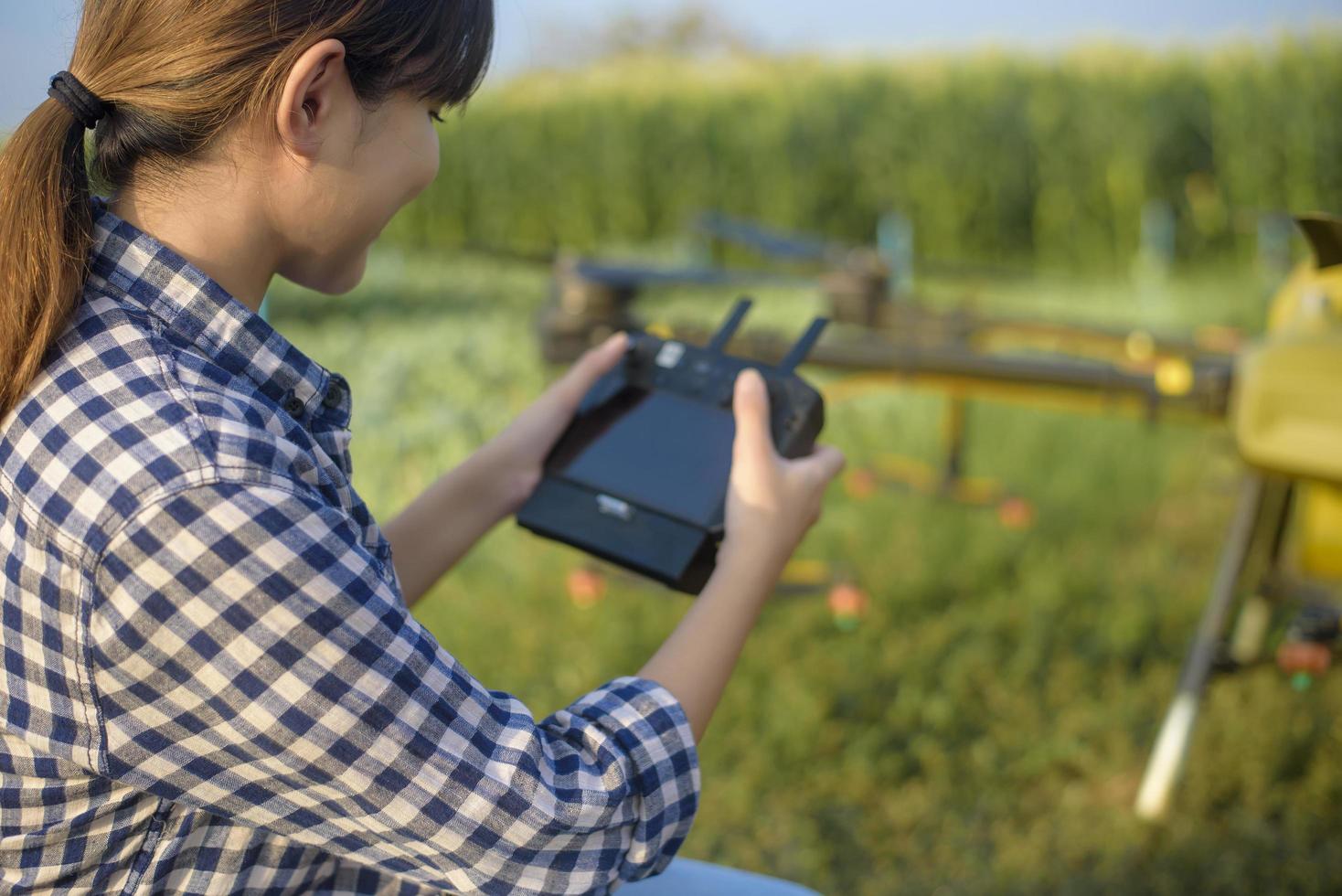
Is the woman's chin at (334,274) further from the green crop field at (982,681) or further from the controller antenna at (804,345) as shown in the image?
the green crop field at (982,681)

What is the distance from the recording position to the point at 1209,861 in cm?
224

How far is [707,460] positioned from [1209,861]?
A: 1.69 m

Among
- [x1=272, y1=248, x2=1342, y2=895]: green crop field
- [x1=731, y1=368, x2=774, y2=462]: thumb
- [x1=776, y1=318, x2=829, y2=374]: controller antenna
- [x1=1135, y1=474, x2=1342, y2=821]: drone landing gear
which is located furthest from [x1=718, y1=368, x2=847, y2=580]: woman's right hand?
[x1=1135, y1=474, x2=1342, y2=821]: drone landing gear

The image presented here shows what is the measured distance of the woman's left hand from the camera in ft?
4.25

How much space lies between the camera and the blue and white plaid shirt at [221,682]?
28.3 inches

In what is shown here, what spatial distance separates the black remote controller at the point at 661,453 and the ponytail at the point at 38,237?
→ 520 millimetres

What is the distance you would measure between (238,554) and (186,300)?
24 centimetres

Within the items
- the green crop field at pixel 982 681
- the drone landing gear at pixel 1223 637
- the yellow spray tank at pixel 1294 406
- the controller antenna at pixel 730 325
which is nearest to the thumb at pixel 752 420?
the controller antenna at pixel 730 325

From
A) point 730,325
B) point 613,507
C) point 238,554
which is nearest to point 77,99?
point 238,554

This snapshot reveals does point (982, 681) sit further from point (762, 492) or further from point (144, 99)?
point (144, 99)

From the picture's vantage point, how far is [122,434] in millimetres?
736

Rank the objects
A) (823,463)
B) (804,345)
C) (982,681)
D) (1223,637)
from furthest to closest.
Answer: (982,681) → (1223,637) → (804,345) → (823,463)

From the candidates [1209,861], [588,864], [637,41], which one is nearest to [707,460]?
[588,864]

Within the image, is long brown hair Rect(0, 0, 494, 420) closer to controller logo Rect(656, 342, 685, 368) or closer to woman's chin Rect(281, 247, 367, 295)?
woman's chin Rect(281, 247, 367, 295)
